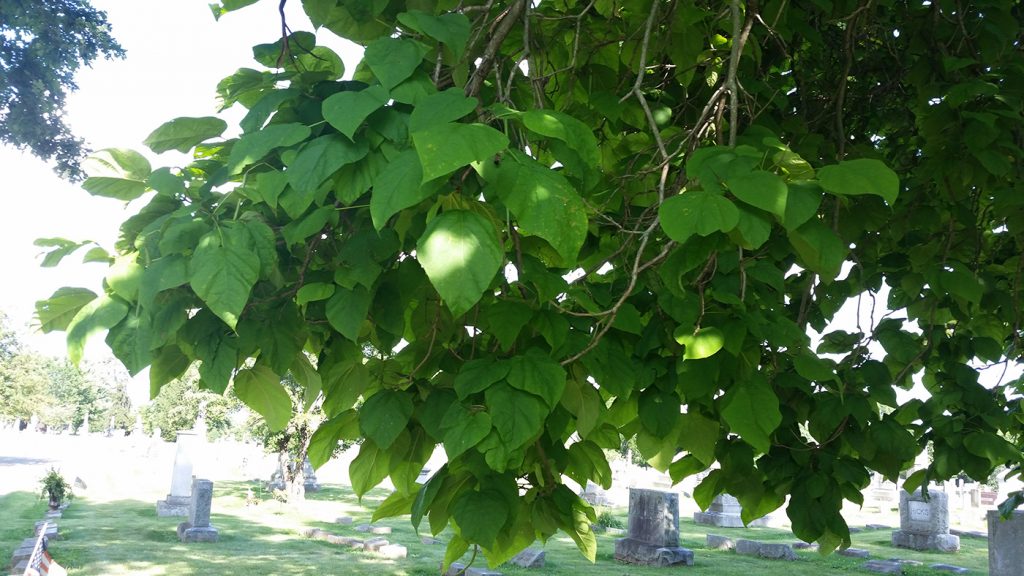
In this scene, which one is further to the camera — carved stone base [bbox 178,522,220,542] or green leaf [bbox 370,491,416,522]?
carved stone base [bbox 178,522,220,542]

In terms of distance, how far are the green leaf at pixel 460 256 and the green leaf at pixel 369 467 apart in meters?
Result: 0.84

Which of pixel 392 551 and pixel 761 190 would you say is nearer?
pixel 761 190

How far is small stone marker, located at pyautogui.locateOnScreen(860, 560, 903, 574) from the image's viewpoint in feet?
39.2

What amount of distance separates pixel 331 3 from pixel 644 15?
128 centimetres

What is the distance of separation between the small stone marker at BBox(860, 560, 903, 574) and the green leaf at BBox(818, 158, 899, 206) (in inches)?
486

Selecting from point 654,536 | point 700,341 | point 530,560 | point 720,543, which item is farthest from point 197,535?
point 700,341

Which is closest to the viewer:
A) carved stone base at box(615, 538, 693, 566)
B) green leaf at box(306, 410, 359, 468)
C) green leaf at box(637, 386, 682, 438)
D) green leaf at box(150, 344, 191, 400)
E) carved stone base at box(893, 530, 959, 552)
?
green leaf at box(150, 344, 191, 400)

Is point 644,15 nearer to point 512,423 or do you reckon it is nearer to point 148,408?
point 512,423

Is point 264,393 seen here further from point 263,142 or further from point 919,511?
point 919,511

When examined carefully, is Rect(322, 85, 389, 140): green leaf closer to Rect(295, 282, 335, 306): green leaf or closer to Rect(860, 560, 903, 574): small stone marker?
Rect(295, 282, 335, 306): green leaf

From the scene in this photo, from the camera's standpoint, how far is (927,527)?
15.3m

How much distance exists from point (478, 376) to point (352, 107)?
566 mm

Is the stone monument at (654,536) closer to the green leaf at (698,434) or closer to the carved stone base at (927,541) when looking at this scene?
the carved stone base at (927,541)

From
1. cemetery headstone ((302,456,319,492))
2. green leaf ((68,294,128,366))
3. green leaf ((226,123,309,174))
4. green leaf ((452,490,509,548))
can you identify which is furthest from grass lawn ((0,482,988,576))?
green leaf ((226,123,309,174))
